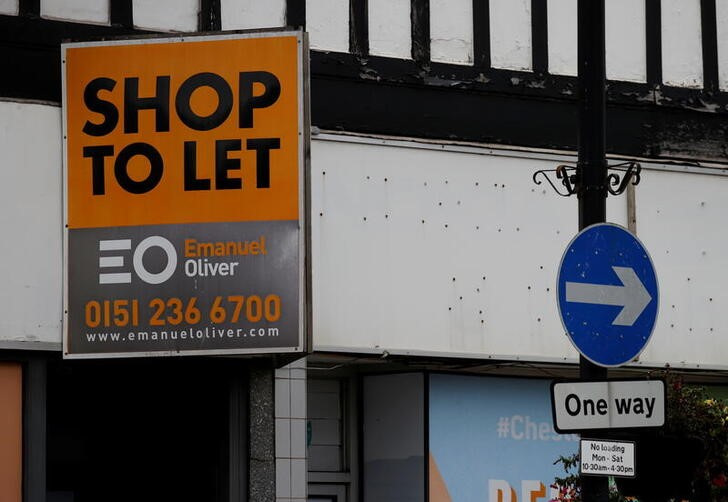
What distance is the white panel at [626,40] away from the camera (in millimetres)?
17828

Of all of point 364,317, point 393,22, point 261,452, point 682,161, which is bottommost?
point 261,452

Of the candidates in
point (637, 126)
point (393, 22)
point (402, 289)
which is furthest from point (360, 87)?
point (637, 126)

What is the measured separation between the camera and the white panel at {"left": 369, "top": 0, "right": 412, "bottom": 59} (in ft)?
54.8

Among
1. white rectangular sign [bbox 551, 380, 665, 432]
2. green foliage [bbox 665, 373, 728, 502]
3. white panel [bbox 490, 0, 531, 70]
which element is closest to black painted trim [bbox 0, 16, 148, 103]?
white panel [bbox 490, 0, 531, 70]

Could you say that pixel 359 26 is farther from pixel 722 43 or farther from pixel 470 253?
pixel 722 43

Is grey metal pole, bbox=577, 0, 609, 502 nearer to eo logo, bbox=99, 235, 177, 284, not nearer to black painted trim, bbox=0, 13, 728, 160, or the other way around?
eo logo, bbox=99, 235, 177, 284

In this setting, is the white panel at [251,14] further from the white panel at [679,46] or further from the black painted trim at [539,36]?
the white panel at [679,46]

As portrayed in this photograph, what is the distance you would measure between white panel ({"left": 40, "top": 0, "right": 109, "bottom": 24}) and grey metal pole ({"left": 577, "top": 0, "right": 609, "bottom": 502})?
5.97 m

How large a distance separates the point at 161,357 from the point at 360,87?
3558 millimetres

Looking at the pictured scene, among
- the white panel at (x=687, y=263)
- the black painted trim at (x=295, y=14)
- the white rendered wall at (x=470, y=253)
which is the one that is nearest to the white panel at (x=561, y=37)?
the white rendered wall at (x=470, y=253)

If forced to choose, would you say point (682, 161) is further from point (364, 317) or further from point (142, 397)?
point (142, 397)

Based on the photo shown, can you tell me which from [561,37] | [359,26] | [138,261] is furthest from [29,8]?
[561,37]

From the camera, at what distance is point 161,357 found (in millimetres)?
14461

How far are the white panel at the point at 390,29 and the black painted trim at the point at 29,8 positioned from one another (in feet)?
10.6
